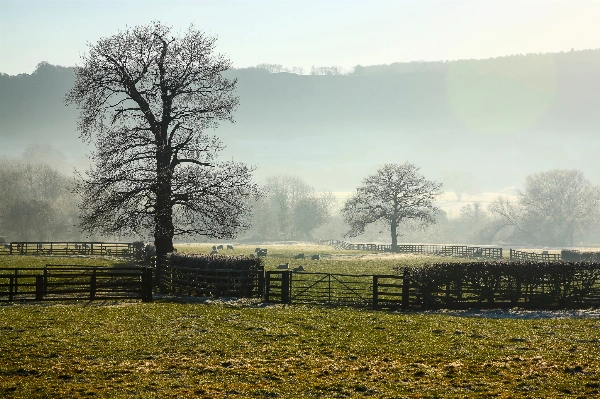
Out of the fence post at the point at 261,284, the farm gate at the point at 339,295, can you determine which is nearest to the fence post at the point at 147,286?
the fence post at the point at 261,284

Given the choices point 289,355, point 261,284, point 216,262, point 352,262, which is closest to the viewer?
point 289,355

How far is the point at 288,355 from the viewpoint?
54.1 feet

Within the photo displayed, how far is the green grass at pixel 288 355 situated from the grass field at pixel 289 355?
0.10 feet

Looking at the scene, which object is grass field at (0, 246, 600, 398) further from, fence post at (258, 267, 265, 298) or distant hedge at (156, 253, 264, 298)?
distant hedge at (156, 253, 264, 298)

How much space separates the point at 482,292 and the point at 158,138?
77.1ft

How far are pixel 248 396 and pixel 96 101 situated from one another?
Result: 3344cm

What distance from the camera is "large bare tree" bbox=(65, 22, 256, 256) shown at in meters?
40.3

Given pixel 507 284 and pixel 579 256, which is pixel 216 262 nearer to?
pixel 507 284

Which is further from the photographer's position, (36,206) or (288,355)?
(36,206)

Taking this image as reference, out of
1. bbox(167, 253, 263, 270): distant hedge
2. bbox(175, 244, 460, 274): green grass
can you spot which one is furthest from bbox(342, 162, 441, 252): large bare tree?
bbox(167, 253, 263, 270): distant hedge

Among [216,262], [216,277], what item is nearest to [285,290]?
[216,277]

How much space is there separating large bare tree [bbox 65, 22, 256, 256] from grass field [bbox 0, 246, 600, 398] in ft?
54.1

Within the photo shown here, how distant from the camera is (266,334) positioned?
63.9 feet

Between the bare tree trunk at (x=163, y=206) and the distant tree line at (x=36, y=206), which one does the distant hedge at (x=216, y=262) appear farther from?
the distant tree line at (x=36, y=206)
